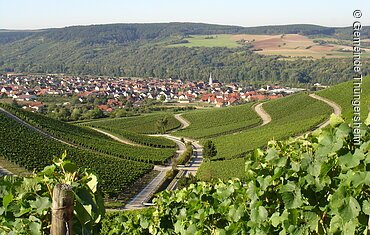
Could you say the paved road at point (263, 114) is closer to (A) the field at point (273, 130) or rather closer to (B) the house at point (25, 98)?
(A) the field at point (273, 130)

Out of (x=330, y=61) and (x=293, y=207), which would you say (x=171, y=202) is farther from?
(x=330, y=61)

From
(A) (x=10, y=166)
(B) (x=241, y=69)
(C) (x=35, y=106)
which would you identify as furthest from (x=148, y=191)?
(B) (x=241, y=69)

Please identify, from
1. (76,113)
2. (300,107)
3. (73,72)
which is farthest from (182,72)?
(300,107)

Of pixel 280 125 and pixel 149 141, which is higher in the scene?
pixel 280 125

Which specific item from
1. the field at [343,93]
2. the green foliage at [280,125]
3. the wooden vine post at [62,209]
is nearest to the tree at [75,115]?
the green foliage at [280,125]

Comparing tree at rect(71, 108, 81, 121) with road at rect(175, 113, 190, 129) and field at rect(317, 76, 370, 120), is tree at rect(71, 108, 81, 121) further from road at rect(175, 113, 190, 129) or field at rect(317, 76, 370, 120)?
field at rect(317, 76, 370, 120)

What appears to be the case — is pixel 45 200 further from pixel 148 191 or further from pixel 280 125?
pixel 280 125

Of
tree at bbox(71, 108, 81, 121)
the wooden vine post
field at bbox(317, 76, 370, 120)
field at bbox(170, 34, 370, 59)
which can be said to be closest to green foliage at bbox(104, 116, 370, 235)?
the wooden vine post
